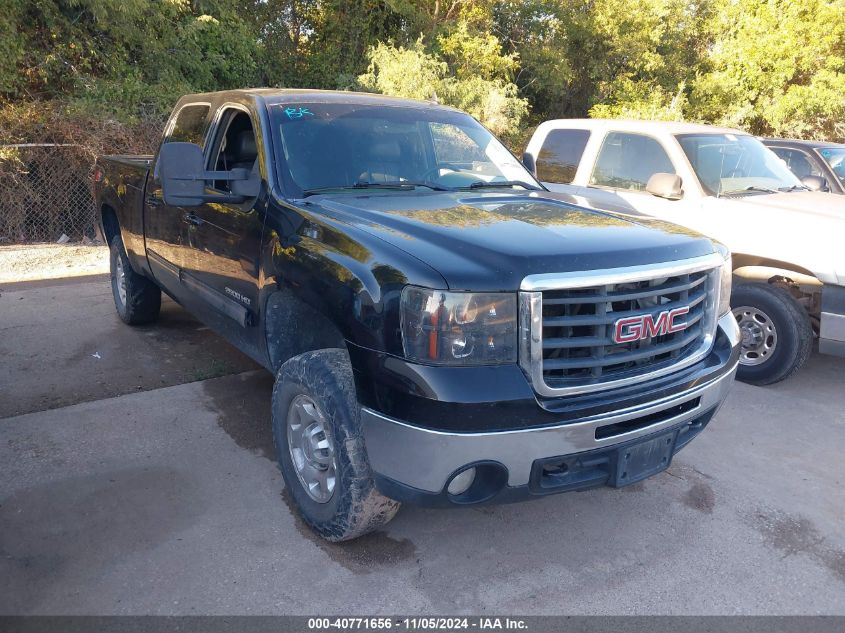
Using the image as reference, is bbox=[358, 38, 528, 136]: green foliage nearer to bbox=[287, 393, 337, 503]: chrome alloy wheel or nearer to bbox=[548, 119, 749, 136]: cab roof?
bbox=[548, 119, 749, 136]: cab roof

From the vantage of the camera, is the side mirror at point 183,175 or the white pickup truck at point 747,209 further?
the white pickup truck at point 747,209

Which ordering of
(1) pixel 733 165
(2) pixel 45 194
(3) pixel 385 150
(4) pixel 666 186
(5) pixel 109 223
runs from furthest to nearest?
(2) pixel 45 194
(5) pixel 109 223
(1) pixel 733 165
(4) pixel 666 186
(3) pixel 385 150

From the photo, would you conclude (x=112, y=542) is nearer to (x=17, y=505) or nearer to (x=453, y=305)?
(x=17, y=505)

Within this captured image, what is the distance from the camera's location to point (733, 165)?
6.21 m

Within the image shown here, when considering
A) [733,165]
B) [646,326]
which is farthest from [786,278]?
[646,326]

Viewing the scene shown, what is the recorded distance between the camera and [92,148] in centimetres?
956

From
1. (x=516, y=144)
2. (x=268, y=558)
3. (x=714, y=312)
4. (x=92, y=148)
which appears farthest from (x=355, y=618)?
(x=516, y=144)

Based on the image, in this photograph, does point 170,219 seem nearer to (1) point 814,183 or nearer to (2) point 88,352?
(2) point 88,352

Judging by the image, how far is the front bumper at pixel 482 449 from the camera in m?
2.51

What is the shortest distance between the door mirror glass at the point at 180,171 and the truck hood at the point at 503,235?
71cm

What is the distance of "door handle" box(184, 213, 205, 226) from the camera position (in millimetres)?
4175

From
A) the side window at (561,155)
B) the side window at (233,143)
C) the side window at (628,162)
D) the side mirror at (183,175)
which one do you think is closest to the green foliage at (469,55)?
the side window at (561,155)

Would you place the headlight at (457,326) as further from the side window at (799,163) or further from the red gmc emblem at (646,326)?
the side window at (799,163)

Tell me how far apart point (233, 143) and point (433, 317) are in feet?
8.12
